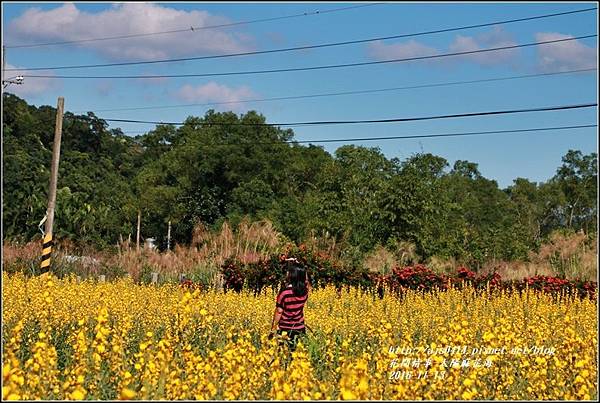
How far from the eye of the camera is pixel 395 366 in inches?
254

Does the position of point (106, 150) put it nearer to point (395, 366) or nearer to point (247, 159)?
point (247, 159)

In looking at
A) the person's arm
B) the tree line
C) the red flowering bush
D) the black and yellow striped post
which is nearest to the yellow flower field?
the person's arm

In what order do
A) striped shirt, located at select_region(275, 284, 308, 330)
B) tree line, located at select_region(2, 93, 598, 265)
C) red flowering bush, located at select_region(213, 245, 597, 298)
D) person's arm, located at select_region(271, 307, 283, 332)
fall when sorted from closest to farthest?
striped shirt, located at select_region(275, 284, 308, 330), person's arm, located at select_region(271, 307, 283, 332), red flowering bush, located at select_region(213, 245, 597, 298), tree line, located at select_region(2, 93, 598, 265)

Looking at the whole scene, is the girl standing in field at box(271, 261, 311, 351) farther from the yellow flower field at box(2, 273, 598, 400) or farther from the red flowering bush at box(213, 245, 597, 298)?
the red flowering bush at box(213, 245, 597, 298)

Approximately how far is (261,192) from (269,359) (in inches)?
1393

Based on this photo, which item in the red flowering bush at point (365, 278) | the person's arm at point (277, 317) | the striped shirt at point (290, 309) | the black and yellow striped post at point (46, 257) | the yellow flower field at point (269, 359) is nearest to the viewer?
the yellow flower field at point (269, 359)

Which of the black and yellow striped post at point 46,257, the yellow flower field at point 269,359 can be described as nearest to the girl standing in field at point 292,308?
the yellow flower field at point 269,359

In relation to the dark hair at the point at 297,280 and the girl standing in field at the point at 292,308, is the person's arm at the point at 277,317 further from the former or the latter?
the dark hair at the point at 297,280

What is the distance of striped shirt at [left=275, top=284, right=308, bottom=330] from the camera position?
1026cm

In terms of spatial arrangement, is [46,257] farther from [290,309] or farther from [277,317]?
[290,309]

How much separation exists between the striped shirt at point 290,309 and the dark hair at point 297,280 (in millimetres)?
53

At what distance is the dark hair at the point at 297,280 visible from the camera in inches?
406

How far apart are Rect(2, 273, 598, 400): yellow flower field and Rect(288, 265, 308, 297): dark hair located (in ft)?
1.88

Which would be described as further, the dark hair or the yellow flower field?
the dark hair
